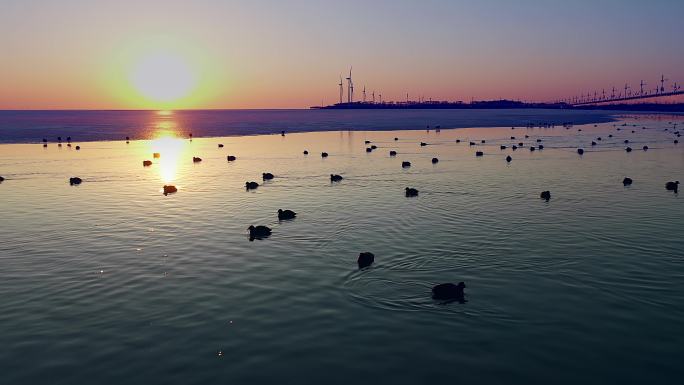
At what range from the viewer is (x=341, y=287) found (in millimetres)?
19547

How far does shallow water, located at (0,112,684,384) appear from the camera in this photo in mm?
14055

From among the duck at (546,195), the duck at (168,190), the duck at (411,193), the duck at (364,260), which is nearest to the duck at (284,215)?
the duck at (364,260)

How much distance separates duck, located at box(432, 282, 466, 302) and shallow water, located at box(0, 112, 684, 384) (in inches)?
16.9

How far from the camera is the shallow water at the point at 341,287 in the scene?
14055 millimetres

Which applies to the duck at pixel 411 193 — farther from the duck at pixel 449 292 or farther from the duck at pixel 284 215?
the duck at pixel 449 292

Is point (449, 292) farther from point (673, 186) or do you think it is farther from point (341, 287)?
point (673, 186)

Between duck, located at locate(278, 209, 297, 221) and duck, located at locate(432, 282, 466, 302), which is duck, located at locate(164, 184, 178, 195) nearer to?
duck, located at locate(278, 209, 297, 221)


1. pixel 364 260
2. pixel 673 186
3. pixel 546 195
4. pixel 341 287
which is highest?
pixel 673 186

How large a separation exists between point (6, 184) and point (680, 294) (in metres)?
50.0

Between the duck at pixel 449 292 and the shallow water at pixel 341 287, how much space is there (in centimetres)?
43

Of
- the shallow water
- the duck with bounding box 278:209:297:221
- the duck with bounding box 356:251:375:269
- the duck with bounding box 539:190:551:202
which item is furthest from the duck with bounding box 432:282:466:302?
the duck with bounding box 539:190:551:202

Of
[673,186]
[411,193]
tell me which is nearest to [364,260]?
[411,193]

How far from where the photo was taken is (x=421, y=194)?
1578 inches

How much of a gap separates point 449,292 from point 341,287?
154 inches
